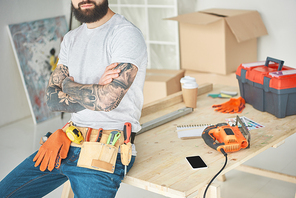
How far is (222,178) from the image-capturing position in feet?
8.19

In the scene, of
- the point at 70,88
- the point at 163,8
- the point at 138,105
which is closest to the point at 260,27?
the point at 163,8

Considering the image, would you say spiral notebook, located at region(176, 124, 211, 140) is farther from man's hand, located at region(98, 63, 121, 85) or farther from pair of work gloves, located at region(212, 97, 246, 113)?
man's hand, located at region(98, 63, 121, 85)

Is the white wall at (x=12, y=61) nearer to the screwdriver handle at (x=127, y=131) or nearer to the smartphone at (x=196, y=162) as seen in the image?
the screwdriver handle at (x=127, y=131)

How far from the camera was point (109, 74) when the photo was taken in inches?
58.0

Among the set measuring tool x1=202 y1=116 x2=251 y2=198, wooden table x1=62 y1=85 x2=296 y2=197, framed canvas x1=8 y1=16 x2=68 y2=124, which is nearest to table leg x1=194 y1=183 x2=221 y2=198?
wooden table x1=62 y1=85 x2=296 y2=197

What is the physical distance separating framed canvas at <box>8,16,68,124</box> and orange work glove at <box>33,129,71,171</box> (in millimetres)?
2501

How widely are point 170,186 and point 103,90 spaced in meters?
0.50

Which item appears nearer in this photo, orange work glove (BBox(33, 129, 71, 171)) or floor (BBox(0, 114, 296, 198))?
Result: orange work glove (BBox(33, 129, 71, 171))

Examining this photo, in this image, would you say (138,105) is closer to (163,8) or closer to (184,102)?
(184,102)

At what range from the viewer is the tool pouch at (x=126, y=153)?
4.68ft

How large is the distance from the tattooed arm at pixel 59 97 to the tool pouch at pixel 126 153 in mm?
304

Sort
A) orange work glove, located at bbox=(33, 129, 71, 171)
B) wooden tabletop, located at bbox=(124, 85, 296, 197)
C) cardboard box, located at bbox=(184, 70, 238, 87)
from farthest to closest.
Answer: cardboard box, located at bbox=(184, 70, 238, 87) < orange work glove, located at bbox=(33, 129, 71, 171) < wooden tabletop, located at bbox=(124, 85, 296, 197)

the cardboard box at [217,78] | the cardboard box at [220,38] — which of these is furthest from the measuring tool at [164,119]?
the cardboard box at [217,78]

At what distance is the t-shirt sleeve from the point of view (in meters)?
1.48
